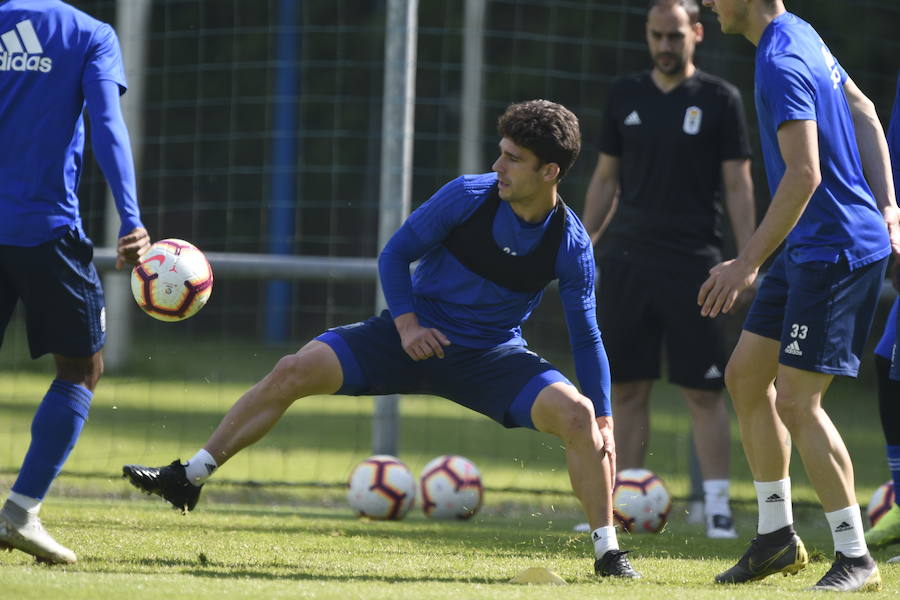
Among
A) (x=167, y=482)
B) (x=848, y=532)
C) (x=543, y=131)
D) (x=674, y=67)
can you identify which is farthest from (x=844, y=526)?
(x=674, y=67)

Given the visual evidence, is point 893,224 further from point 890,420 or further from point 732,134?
point 732,134

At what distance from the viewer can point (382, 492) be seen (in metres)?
6.84

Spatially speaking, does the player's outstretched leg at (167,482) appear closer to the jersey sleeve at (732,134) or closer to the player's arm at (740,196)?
the player's arm at (740,196)

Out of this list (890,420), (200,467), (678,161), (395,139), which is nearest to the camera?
(200,467)

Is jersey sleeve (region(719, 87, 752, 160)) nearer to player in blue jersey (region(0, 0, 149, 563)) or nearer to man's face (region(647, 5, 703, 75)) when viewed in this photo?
man's face (region(647, 5, 703, 75))

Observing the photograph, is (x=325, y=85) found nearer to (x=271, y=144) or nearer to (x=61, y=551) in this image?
(x=271, y=144)

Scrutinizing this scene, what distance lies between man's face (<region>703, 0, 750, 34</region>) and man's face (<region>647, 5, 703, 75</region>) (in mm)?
1842

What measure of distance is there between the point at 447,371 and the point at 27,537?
65.7 inches

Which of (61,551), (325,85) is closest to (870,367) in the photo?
(325,85)

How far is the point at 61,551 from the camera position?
16.1ft

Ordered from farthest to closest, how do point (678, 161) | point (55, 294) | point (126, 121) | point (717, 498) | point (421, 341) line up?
point (126, 121), point (678, 161), point (717, 498), point (421, 341), point (55, 294)

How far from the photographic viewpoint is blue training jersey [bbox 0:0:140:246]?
493 cm

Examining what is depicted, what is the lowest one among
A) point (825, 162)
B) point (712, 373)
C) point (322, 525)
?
point (322, 525)

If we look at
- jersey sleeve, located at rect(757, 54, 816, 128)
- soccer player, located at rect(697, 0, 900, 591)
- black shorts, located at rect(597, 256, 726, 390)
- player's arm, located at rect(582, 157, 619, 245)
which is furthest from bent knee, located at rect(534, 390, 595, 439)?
player's arm, located at rect(582, 157, 619, 245)
